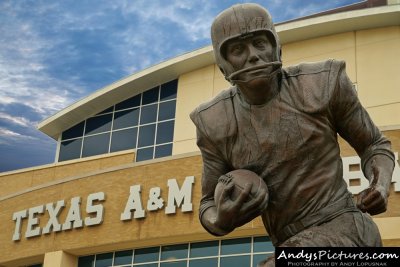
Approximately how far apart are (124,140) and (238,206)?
103 feet

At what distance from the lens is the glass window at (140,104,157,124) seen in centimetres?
3422

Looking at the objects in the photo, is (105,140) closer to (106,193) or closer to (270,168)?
(106,193)

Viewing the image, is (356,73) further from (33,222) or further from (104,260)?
(33,222)

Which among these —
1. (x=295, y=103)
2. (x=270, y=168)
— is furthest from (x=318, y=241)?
(x=295, y=103)

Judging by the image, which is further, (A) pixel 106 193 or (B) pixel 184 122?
(B) pixel 184 122

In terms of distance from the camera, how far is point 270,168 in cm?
352

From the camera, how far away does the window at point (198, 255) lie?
2386 cm

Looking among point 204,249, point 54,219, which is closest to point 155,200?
point 204,249

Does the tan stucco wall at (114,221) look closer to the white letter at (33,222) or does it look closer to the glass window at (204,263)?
the white letter at (33,222)

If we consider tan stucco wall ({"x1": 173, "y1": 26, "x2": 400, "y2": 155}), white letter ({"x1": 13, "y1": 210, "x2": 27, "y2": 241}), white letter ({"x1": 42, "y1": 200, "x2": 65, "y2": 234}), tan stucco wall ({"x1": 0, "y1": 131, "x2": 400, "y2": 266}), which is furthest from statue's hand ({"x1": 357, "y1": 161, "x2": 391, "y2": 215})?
white letter ({"x1": 13, "y1": 210, "x2": 27, "y2": 241})

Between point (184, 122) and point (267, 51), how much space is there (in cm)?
2929

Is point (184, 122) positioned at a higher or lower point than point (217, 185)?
higher

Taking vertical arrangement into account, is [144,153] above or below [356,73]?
below

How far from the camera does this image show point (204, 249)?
25.1 m
